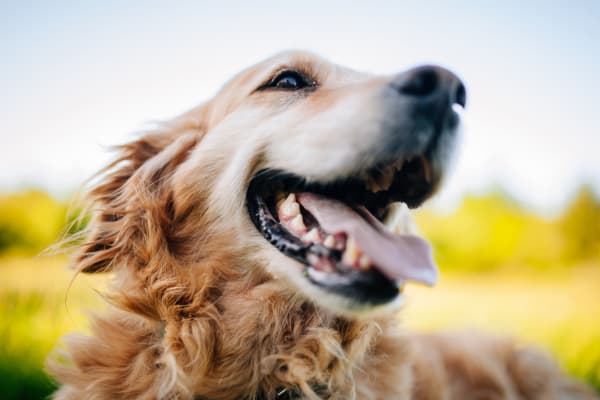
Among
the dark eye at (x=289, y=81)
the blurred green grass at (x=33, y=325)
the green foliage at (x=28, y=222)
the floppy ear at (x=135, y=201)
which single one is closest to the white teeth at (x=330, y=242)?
the floppy ear at (x=135, y=201)

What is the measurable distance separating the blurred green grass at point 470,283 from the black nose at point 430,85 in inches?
32.3

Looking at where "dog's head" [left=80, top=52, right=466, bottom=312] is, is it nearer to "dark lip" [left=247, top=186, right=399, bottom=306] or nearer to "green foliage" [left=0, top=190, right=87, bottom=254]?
"dark lip" [left=247, top=186, right=399, bottom=306]

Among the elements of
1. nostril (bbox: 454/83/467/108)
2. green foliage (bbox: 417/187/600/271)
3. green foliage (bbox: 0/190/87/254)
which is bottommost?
green foliage (bbox: 417/187/600/271)

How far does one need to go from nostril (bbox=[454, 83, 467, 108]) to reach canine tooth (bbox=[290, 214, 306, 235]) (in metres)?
0.88

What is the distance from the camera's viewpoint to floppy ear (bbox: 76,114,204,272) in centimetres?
243

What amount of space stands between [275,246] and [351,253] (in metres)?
0.48

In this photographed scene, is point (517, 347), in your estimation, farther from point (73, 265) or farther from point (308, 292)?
point (73, 265)

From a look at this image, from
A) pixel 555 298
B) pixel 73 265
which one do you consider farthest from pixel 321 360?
pixel 555 298

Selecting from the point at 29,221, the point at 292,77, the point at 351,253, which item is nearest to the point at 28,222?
the point at 29,221

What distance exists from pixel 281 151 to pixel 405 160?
0.60 metres

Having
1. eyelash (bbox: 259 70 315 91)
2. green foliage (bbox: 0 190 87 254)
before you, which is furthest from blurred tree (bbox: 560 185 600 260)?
eyelash (bbox: 259 70 315 91)

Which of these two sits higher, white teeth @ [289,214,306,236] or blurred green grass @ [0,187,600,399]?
white teeth @ [289,214,306,236]

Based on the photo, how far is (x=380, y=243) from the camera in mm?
1915

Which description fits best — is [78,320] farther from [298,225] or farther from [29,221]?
[29,221]
